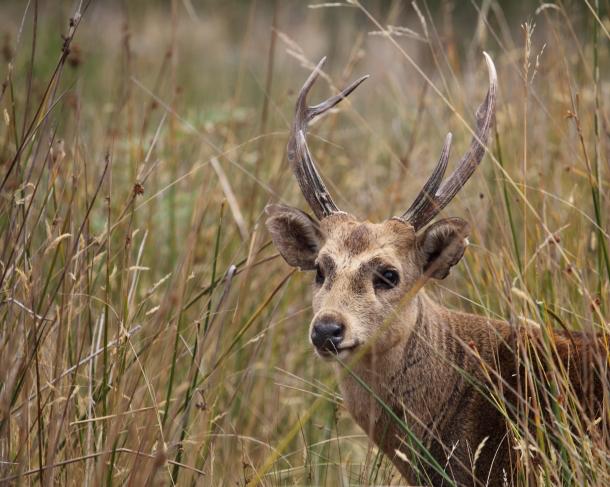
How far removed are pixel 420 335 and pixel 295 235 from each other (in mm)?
915

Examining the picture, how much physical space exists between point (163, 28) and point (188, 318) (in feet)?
30.5

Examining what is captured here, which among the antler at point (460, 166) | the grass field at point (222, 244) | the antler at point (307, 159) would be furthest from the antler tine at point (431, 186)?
the antler at point (307, 159)

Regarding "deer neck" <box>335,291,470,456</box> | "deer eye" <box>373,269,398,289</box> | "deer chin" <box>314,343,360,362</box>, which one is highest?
"deer eye" <box>373,269,398,289</box>

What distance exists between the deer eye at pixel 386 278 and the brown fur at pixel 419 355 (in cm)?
3

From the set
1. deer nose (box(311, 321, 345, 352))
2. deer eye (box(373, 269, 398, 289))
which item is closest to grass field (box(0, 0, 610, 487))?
deer nose (box(311, 321, 345, 352))

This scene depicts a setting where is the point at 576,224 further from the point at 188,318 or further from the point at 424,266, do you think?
the point at 188,318

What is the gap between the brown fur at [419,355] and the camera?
3.50 m

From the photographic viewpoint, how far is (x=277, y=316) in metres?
5.18

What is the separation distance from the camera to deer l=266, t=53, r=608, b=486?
3484 millimetres

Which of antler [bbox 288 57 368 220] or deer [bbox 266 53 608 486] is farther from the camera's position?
antler [bbox 288 57 368 220]

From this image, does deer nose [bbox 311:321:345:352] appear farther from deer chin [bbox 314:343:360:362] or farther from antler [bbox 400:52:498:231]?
antler [bbox 400:52:498:231]

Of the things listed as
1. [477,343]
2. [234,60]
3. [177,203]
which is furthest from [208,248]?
[234,60]

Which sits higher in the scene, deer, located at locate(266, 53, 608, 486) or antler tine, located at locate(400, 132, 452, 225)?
antler tine, located at locate(400, 132, 452, 225)

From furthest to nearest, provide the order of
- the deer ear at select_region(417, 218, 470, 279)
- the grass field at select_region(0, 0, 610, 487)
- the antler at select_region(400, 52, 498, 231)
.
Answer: the antler at select_region(400, 52, 498, 231) → the deer ear at select_region(417, 218, 470, 279) → the grass field at select_region(0, 0, 610, 487)
